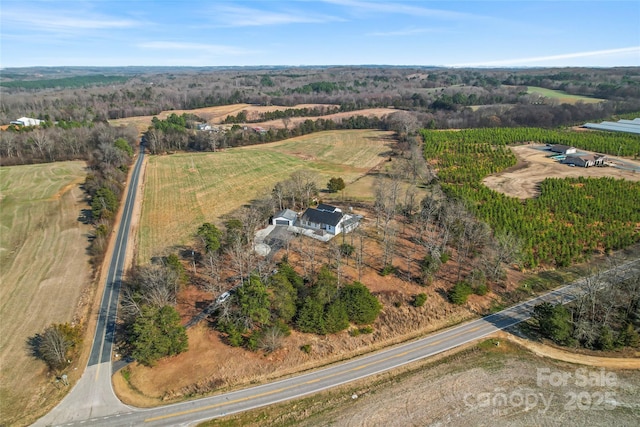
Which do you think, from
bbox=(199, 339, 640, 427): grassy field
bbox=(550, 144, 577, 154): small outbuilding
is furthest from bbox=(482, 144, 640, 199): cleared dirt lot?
bbox=(199, 339, 640, 427): grassy field

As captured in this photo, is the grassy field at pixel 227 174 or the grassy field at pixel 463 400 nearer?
the grassy field at pixel 463 400

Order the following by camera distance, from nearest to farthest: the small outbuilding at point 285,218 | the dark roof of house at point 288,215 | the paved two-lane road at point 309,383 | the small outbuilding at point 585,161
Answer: the paved two-lane road at point 309,383 → the small outbuilding at point 285,218 → the dark roof of house at point 288,215 → the small outbuilding at point 585,161

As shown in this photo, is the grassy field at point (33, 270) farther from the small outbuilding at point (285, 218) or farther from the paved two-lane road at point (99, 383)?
the small outbuilding at point (285, 218)

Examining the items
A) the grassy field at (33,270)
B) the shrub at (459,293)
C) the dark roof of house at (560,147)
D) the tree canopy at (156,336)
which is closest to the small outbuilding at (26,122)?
the grassy field at (33,270)

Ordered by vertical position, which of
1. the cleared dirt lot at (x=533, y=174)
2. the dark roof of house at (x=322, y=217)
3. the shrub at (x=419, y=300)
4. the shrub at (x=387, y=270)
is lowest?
→ the shrub at (x=419, y=300)

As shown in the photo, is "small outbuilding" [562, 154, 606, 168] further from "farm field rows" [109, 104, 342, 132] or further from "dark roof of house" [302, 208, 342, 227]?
"farm field rows" [109, 104, 342, 132]

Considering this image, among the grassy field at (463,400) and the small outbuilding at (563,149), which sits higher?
the small outbuilding at (563,149)

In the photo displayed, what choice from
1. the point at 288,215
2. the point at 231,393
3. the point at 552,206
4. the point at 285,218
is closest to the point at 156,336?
the point at 231,393
